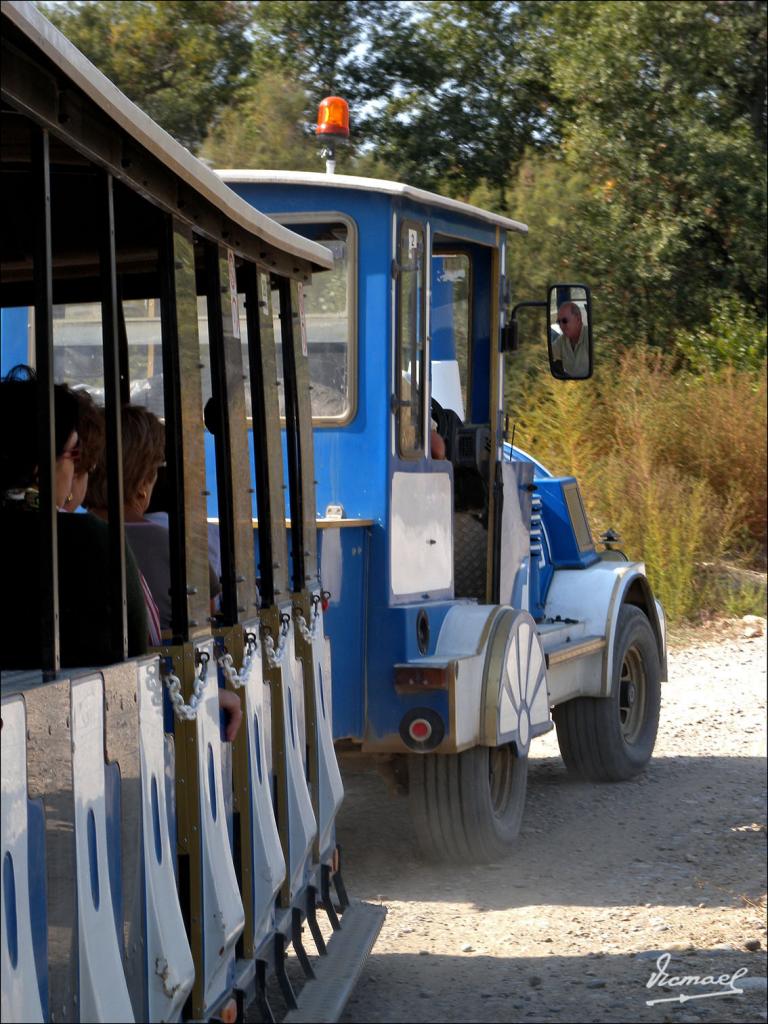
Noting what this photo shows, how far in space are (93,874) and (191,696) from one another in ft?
2.19

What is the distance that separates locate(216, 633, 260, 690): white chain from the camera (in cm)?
362

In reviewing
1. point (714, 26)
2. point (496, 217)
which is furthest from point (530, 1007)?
point (714, 26)

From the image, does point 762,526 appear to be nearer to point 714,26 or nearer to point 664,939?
point 714,26

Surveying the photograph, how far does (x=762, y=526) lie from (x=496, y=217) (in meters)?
9.40

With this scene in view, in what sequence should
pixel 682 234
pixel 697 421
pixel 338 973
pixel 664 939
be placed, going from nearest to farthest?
pixel 338 973 < pixel 664 939 < pixel 697 421 < pixel 682 234

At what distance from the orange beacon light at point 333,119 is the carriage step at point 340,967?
121 inches

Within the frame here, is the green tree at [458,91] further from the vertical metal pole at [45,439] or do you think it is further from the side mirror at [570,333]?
the vertical metal pole at [45,439]

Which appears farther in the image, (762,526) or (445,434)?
(762,526)

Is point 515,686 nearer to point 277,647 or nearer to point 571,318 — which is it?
point 571,318

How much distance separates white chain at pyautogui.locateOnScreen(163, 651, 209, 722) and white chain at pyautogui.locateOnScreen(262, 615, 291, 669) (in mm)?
696

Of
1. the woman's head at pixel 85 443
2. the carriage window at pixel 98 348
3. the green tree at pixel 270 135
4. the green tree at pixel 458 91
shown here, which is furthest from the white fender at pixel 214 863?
the green tree at pixel 458 91

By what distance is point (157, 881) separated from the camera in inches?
116

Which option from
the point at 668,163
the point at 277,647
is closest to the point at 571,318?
the point at 277,647

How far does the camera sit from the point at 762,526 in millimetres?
15492
